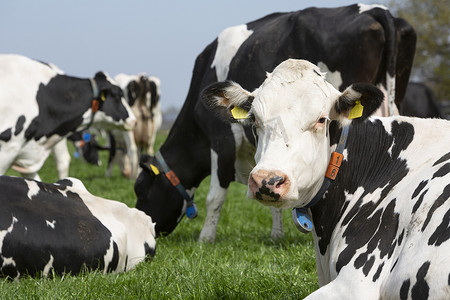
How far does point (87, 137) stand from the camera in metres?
11.7

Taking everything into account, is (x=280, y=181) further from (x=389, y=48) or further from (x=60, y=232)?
(x=389, y=48)

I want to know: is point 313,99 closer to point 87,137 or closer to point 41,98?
point 41,98

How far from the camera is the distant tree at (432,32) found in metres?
40.2

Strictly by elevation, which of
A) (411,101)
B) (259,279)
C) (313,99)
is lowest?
(411,101)

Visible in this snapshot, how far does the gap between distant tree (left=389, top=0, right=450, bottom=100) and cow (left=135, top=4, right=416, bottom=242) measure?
34.0 metres

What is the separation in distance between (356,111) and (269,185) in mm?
865

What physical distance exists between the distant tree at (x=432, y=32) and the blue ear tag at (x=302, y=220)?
38.1 meters

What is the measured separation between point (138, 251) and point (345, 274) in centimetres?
293

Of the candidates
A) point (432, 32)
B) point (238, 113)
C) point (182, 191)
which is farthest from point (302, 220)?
point (432, 32)

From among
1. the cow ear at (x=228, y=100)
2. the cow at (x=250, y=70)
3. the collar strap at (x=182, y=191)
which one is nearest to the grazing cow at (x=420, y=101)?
the cow at (x=250, y=70)

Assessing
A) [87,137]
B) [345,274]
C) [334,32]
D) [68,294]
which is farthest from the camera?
[87,137]

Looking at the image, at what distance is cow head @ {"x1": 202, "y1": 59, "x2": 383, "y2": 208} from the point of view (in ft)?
11.5

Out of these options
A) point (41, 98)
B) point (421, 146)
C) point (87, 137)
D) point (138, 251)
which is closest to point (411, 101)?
point (87, 137)

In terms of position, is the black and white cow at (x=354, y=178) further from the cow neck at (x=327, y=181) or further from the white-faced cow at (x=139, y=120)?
the white-faced cow at (x=139, y=120)
